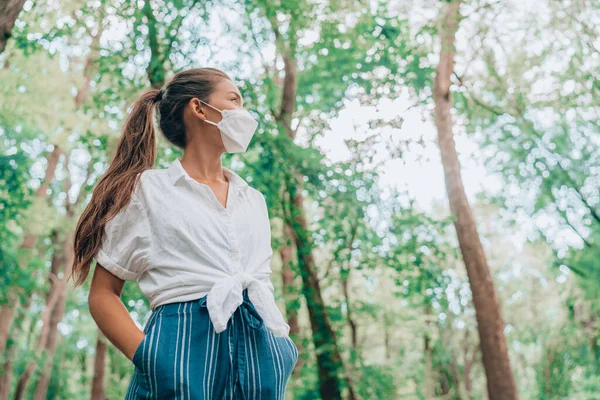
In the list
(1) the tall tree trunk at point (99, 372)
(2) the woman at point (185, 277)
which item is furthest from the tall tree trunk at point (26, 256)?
(2) the woman at point (185, 277)

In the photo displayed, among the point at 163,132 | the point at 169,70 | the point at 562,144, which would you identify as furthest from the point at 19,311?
the point at 163,132

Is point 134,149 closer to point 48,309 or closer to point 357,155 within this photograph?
point 357,155

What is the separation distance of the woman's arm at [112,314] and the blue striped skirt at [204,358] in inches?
1.5

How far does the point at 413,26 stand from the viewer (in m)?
8.13

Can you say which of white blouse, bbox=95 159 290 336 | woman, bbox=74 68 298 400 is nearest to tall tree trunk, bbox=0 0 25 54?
woman, bbox=74 68 298 400

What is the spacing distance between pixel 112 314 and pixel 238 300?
0.35 m

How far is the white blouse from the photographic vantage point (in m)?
1.71

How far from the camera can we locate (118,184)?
1.84 m

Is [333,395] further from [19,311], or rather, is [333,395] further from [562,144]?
[19,311]

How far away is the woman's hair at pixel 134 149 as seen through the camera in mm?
1785

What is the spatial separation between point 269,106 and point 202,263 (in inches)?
205

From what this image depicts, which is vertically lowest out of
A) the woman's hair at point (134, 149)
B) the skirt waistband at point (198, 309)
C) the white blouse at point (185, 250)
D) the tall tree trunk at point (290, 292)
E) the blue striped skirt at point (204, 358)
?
the blue striped skirt at point (204, 358)

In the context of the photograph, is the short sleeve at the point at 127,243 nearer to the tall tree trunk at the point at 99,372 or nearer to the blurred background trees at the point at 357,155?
the blurred background trees at the point at 357,155

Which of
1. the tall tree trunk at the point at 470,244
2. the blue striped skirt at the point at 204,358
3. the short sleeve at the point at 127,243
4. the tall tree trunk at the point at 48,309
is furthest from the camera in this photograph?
the tall tree trunk at the point at 48,309
